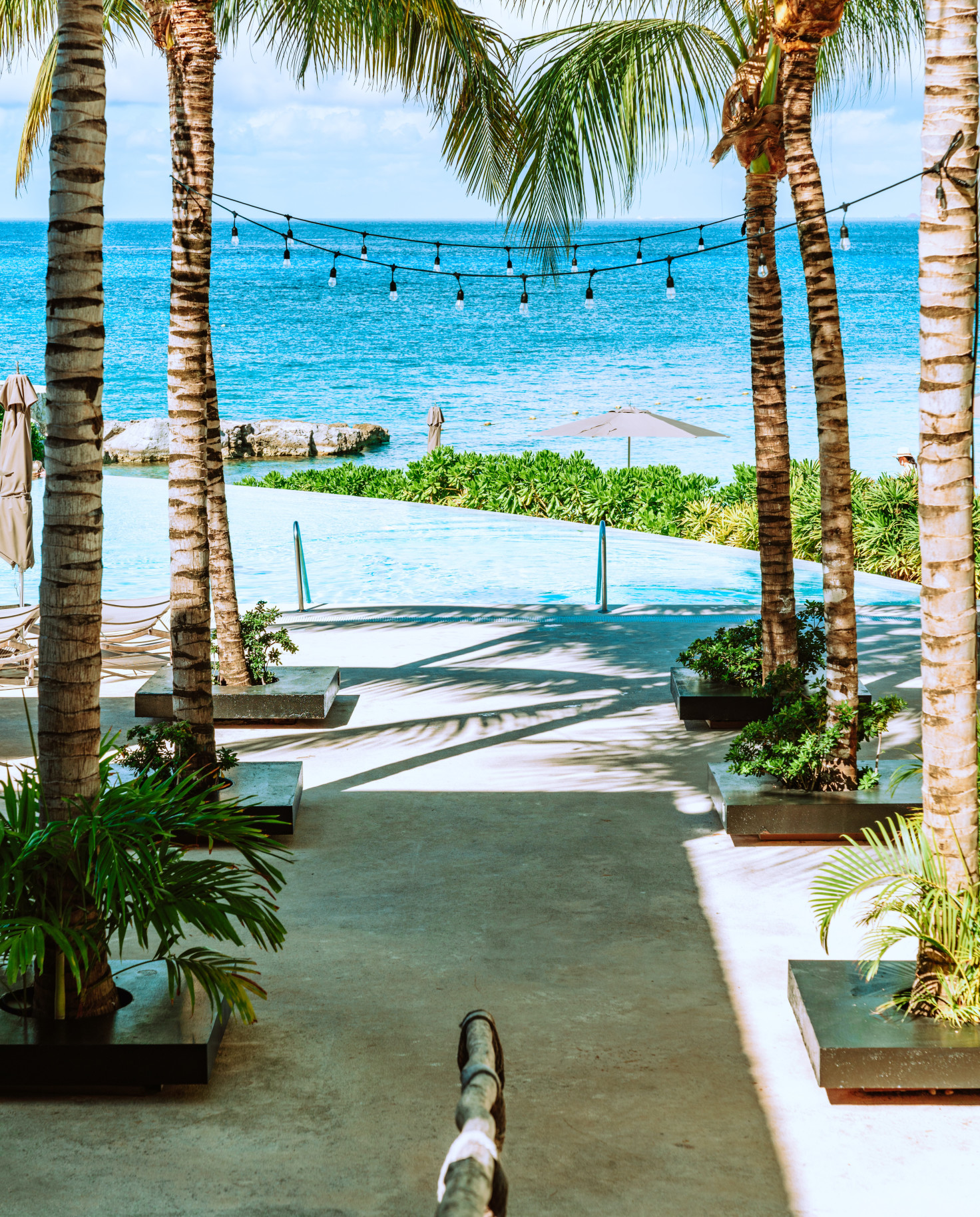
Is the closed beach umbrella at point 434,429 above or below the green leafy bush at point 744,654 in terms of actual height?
above

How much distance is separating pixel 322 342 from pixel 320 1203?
246 ft

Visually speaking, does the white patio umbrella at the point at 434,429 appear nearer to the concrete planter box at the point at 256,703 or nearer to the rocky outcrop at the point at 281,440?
the rocky outcrop at the point at 281,440

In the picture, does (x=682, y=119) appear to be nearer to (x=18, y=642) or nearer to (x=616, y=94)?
(x=616, y=94)

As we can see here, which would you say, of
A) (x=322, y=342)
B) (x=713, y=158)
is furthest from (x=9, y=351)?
(x=713, y=158)

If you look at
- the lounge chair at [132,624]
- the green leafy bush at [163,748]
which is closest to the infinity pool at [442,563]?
the lounge chair at [132,624]

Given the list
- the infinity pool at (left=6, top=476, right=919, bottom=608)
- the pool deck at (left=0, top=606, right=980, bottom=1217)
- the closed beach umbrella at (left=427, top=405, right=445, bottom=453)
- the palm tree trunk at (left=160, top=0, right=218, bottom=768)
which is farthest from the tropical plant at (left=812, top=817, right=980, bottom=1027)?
the closed beach umbrella at (left=427, top=405, right=445, bottom=453)

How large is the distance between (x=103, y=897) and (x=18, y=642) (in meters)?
6.99

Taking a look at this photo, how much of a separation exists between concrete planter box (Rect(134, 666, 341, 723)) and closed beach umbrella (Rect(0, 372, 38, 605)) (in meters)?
3.03

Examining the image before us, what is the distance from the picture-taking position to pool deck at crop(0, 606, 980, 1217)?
12.5 ft

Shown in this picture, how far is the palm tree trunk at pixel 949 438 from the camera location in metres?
4.27

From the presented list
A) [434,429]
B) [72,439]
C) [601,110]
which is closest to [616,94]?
[601,110]

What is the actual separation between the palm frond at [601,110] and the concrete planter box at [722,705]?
12.2 feet

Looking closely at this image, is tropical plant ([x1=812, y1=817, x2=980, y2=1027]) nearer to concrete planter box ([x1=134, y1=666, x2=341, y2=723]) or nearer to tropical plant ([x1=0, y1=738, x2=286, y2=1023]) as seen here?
tropical plant ([x1=0, y1=738, x2=286, y2=1023])

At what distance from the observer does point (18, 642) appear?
10.7m
